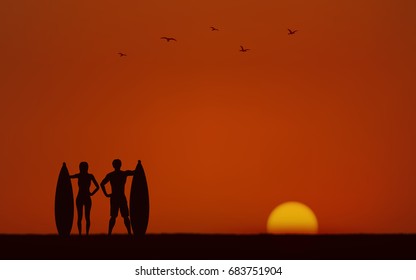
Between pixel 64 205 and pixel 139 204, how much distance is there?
2.40 meters

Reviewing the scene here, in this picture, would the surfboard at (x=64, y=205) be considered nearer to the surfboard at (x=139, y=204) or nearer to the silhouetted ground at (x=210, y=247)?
the silhouetted ground at (x=210, y=247)

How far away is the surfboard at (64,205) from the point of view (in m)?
25.2

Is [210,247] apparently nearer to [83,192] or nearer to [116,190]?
[116,190]

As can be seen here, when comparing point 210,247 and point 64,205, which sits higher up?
point 64,205

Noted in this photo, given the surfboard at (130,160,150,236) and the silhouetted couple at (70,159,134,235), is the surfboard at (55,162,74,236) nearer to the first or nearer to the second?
the silhouetted couple at (70,159,134,235)

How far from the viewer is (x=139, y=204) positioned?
2514 centimetres

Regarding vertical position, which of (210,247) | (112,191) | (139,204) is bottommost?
(210,247)

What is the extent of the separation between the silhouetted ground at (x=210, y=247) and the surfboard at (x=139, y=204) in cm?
41

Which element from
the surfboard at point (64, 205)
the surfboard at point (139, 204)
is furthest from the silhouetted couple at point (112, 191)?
the surfboard at point (64, 205)

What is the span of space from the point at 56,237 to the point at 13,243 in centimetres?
243

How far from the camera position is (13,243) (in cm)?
2278

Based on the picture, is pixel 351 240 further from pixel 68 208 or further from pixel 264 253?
pixel 68 208

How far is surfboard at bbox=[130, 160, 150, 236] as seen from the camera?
25.1 metres

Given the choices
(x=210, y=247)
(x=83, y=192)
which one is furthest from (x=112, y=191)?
(x=210, y=247)
